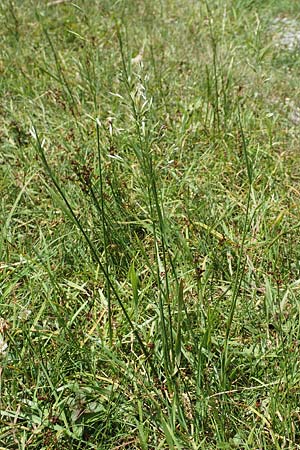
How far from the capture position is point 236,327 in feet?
6.21

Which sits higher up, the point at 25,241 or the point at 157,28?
the point at 157,28

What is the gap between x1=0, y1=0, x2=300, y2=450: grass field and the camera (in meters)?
1.59

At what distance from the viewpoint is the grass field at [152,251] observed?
1.59 metres

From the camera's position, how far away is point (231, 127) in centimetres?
292

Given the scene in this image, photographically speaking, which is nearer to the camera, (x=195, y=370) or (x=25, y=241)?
(x=195, y=370)

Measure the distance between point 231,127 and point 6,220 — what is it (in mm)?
1225

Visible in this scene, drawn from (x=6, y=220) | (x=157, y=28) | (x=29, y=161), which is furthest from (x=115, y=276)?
(x=157, y=28)

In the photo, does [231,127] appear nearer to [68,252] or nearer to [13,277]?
[68,252]

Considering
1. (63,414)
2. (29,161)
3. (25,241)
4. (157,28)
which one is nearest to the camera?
(63,414)

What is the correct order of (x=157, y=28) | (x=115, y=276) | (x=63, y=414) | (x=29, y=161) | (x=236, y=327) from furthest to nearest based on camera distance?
1. (x=157, y=28)
2. (x=29, y=161)
3. (x=115, y=276)
4. (x=236, y=327)
5. (x=63, y=414)

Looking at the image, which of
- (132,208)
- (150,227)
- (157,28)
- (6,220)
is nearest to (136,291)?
(150,227)

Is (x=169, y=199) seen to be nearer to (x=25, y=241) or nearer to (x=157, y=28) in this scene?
(x=25, y=241)

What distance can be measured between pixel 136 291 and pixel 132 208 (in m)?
0.59

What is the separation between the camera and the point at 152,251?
2.32 meters
